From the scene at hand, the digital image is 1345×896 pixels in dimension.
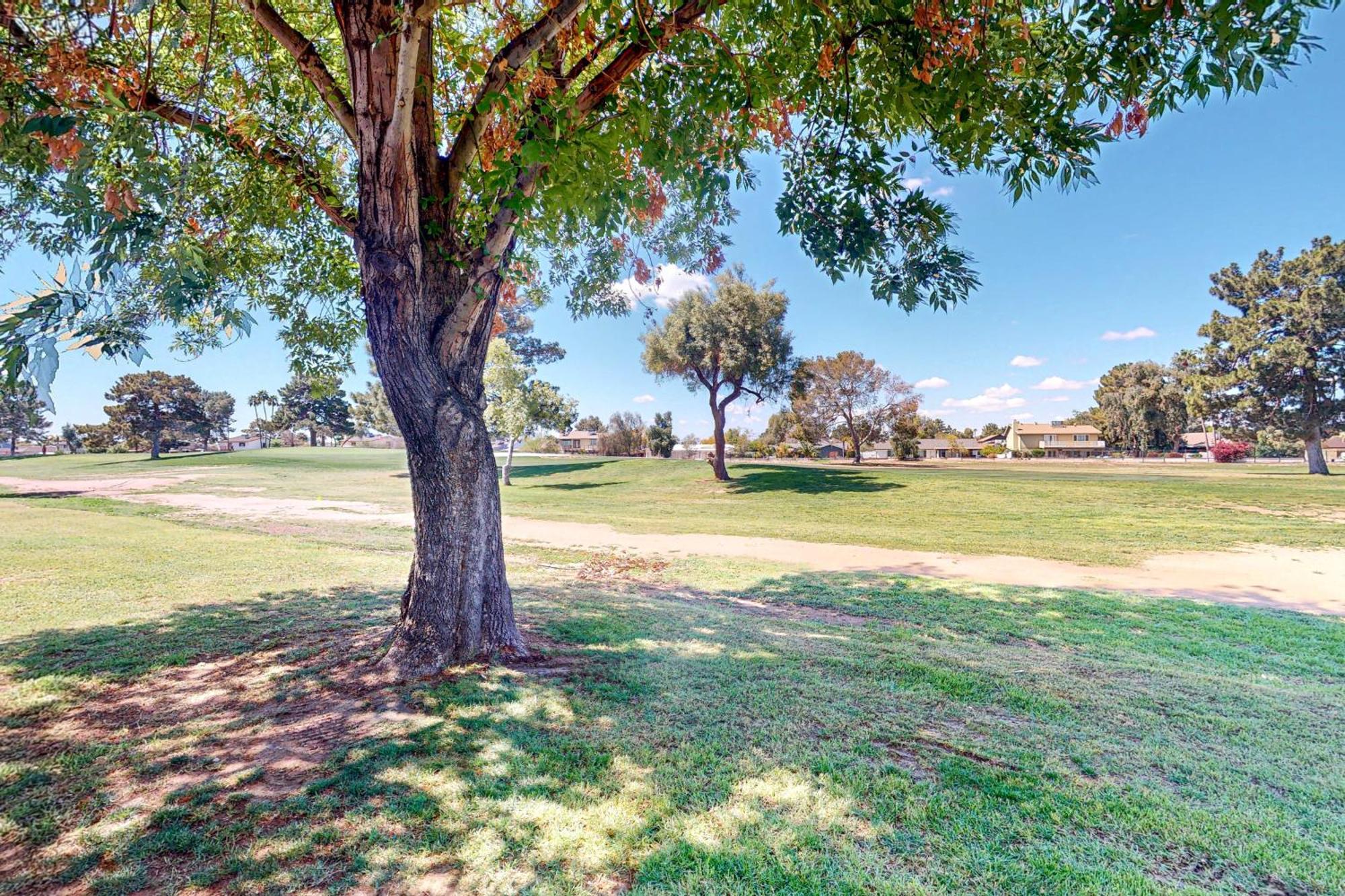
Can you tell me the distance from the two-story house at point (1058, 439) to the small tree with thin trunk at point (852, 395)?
136 feet

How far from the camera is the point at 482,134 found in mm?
4512

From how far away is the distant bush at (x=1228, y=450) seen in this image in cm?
4534

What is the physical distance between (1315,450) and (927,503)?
21.0 meters

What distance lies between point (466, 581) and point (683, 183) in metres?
3.84

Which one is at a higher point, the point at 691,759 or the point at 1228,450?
the point at 1228,450

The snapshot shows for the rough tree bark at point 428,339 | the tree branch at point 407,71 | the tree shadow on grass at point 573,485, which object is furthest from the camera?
the tree shadow on grass at point 573,485

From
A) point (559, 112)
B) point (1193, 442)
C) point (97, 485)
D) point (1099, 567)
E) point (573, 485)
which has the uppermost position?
point (559, 112)

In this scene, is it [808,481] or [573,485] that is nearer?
[808,481]

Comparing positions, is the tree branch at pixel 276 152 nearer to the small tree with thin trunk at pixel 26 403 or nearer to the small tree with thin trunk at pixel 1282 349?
the small tree with thin trunk at pixel 26 403

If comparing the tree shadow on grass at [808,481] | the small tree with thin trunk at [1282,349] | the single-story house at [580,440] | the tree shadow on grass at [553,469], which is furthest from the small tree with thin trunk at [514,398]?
the single-story house at [580,440]

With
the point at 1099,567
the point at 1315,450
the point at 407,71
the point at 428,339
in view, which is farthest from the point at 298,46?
the point at 1315,450

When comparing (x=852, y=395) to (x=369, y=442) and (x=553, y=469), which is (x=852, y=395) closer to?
(x=553, y=469)

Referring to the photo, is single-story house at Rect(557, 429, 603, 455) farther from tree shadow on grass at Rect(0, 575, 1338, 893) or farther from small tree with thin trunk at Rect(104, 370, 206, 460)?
tree shadow on grass at Rect(0, 575, 1338, 893)

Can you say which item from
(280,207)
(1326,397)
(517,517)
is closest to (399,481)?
(517,517)
